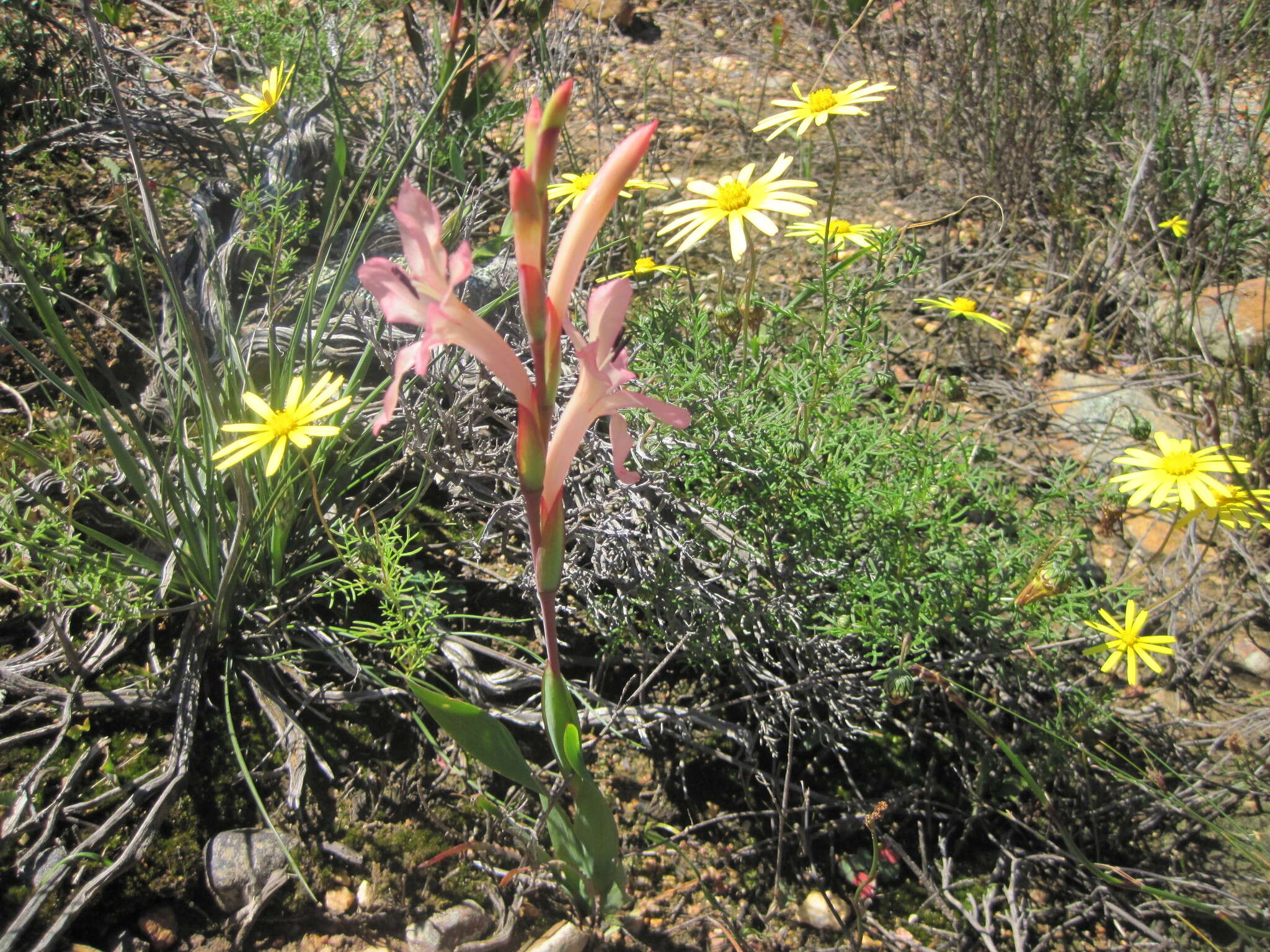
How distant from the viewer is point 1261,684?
1823 mm

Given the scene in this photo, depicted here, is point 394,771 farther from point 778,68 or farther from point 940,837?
point 778,68

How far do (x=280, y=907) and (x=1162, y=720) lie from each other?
68.0 inches

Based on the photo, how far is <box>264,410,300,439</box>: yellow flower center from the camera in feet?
4.32

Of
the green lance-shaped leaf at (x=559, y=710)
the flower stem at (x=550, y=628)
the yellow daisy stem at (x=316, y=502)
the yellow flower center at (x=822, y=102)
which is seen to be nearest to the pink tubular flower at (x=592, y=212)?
the flower stem at (x=550, y=628)

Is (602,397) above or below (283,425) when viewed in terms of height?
above

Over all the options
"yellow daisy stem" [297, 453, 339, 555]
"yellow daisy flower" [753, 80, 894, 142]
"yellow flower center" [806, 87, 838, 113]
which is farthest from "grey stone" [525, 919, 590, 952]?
"yellow flower center" [806, 87, 838, 113]

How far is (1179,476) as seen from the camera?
57.1 inches

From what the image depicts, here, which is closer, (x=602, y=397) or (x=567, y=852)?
(x=602, y=397)

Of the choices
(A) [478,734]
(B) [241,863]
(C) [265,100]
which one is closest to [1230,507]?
(A) [478,734]

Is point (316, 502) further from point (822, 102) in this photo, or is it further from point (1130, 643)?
point (1130, 643)

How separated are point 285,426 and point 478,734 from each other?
59 centimetres

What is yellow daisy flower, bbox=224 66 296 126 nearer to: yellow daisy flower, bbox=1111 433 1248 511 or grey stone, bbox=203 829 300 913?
grey stone, bbox=203 829 300 913

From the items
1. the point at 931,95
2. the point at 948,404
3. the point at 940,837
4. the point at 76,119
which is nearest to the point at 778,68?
the point at 931,95

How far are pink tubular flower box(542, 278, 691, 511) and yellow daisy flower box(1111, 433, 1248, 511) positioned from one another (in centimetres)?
96
